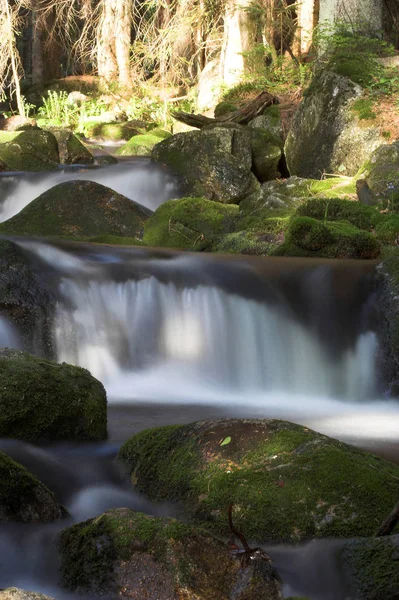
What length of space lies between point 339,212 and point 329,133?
11.2 feet

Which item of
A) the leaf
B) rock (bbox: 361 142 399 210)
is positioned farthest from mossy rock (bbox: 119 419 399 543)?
rock (bbox: 361 142 399 210)

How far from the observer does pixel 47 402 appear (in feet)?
15.7

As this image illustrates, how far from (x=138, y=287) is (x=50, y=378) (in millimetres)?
3074

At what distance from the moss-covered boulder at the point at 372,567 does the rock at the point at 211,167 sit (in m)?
10.7

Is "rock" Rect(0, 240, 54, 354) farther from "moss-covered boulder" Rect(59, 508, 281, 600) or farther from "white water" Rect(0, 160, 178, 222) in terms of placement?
"white water" Rect(0, 160, 178, 222)

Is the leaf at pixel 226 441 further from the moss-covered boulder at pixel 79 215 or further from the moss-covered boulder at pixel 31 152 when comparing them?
the moss-covered boulder at pixel 31 152

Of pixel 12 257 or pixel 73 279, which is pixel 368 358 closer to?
pixel 73 279

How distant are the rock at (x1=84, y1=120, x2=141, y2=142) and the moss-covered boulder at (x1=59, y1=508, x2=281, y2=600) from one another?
17259 millimetres

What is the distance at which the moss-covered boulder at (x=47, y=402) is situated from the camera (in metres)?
4.64

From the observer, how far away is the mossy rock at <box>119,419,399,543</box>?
3510 millimetres

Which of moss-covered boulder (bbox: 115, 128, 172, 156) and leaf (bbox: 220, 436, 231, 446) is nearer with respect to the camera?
leaf (bbox: 220, 436, 231, 446)

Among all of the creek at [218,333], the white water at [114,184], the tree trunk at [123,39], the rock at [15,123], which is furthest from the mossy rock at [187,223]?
the tree trunk at [123,39]

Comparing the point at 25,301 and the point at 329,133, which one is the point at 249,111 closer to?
the point at 329,133

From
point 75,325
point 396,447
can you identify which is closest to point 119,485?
point 396,447
